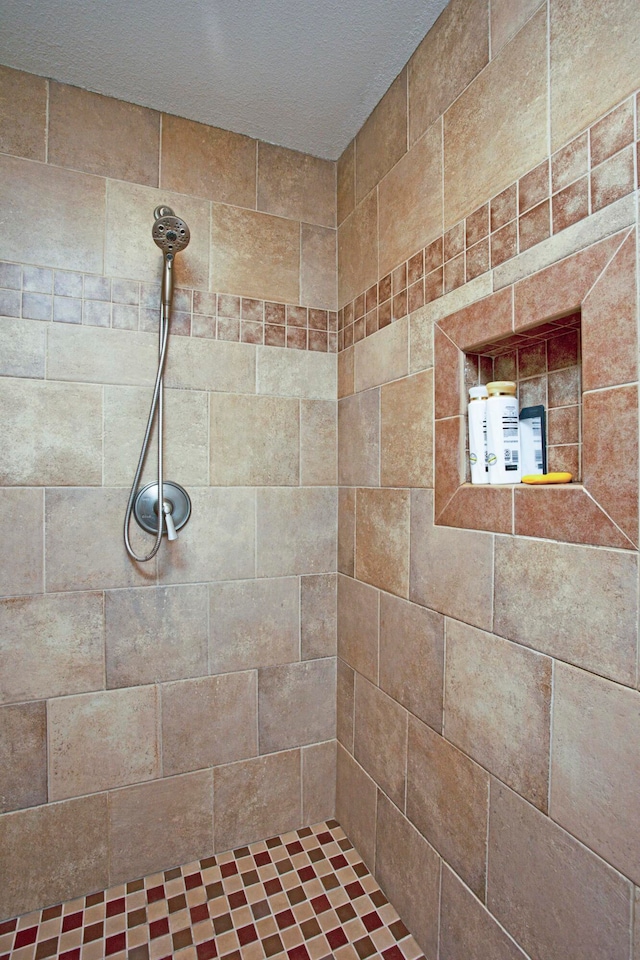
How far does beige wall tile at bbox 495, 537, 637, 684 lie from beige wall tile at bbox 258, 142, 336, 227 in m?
1.33

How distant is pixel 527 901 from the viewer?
94 cm

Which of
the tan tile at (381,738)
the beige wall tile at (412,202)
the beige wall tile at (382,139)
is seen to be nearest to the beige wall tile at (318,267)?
the beige wall tile at (382,139)

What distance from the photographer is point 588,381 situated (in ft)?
2.73

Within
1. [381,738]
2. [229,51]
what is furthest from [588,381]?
[229,51]

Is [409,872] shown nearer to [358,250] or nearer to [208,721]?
[208,721]

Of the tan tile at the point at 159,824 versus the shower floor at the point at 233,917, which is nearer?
the shower floor at the point at 233,917

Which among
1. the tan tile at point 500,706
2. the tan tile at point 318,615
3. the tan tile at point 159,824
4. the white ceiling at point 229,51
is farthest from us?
the tan tile at point 318,615

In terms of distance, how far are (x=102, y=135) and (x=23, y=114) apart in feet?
0.66

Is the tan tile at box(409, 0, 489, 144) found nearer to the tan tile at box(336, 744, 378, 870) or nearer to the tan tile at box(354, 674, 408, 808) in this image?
the tan tile at box(354, 674, 408, 808)

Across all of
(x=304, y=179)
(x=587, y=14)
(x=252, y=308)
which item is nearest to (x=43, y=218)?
(x=252, y=308)

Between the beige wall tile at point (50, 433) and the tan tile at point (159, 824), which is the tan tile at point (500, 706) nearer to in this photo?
the tan tile at point (159, 824)

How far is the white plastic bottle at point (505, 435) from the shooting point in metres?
1.05

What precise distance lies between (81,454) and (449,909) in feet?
4.87

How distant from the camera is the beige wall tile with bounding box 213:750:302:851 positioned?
5.18 feet
